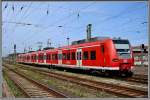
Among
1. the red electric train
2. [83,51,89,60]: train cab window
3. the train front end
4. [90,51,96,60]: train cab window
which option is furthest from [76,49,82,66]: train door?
the train front end

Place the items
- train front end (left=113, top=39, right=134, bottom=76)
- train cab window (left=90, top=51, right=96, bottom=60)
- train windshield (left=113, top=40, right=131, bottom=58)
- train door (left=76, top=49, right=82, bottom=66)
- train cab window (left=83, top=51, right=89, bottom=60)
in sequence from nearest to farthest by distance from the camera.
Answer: train front end (left=113, top=39, right=134, bottom=76), train windshield (left=113, top=40, right=131, bottom=58), train cab window (left=90, top=51, right=96, bottom=60), train cab window (left=83, top=51, right=89, bottom=60), train door (left=76, top=49, right=82, bottom=66)

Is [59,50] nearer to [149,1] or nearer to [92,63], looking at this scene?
[92,63]

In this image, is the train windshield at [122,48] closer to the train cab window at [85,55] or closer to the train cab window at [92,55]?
the train cab window at [92,55]

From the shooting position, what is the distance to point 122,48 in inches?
592

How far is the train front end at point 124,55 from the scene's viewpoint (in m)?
14.7

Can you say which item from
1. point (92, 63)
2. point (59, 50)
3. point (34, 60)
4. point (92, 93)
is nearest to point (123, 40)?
point (92, 63)

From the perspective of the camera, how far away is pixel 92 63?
16.5 meters

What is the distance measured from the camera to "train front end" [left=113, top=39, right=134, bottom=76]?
14742 mm

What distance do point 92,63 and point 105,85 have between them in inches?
155

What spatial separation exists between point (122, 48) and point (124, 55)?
12.8 inches

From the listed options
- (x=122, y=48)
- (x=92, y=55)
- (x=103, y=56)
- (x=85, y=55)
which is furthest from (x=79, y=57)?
(x=122, y=48)

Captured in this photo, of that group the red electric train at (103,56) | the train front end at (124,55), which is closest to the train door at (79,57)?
the red electric train at (103,56)

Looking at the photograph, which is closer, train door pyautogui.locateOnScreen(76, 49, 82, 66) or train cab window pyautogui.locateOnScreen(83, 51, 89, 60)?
train cab window pyautogui.locateOnScreen(83, 51, 89, 60)

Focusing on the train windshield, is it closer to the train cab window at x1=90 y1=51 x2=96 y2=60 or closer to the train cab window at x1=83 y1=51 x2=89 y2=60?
the train cab window at x1=90 y1=51 x2=96 y2=60
